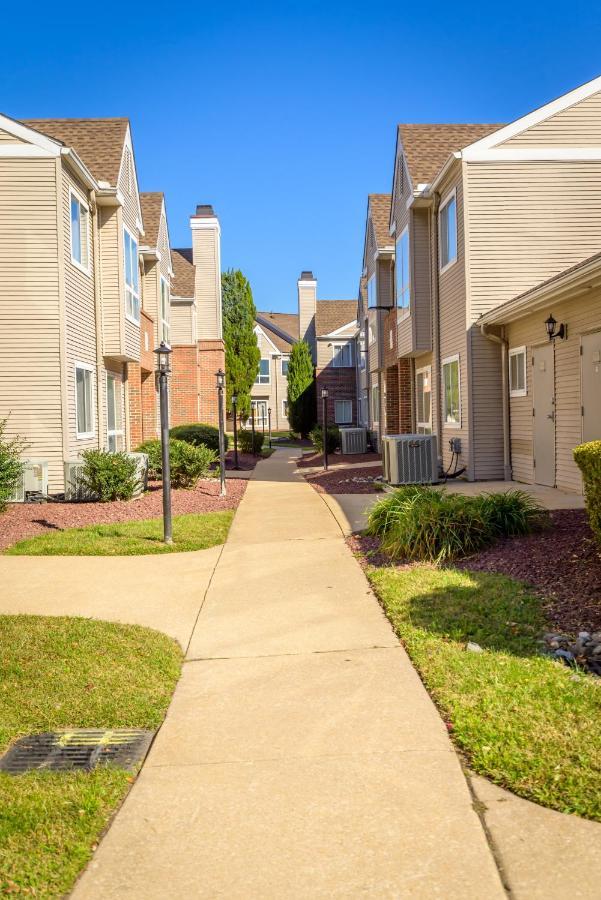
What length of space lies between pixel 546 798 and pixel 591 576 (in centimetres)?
372

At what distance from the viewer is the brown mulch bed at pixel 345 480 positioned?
1547 cm

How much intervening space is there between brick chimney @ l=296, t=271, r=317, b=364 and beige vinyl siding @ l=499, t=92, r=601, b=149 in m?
37.8

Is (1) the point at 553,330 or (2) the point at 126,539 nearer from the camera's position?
(2) the point at 126,539

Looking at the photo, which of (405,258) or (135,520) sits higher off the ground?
(405,258)

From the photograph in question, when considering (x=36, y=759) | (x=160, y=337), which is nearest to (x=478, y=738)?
(x=36, y=759)

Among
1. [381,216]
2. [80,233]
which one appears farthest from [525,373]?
[381,216]

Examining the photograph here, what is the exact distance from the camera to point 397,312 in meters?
21.0

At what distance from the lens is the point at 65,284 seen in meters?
14.3

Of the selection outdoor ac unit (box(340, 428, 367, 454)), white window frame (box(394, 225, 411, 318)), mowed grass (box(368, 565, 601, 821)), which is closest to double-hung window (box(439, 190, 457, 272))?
white window frame (box(394, 225, 411, 318))

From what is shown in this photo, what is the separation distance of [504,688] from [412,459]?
1054 centimetres

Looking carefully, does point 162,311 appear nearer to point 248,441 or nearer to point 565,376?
point 248,441

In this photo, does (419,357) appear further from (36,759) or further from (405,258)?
(36,759)

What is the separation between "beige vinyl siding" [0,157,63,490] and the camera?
14.1m

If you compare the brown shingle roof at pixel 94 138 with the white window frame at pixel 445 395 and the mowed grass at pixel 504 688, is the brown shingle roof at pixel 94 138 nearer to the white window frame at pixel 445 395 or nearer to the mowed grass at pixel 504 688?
the white window frame at pixel 445 395
